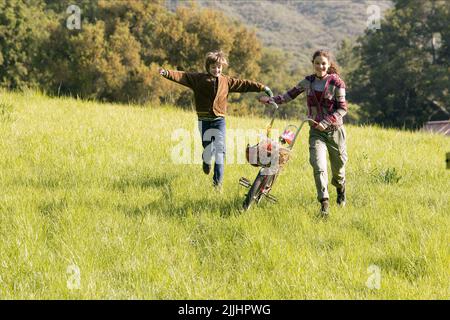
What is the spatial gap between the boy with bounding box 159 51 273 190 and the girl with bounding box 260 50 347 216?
884mm

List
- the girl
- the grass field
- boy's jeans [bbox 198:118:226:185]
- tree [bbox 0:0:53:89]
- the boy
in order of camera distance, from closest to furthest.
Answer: the grass field, the girl, the boy, boy's jeans [bbox 198:118:226:185], tree [bbox 0:0:53:89]

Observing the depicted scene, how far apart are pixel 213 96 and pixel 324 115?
166 centimetres

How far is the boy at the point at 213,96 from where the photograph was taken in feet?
20.5

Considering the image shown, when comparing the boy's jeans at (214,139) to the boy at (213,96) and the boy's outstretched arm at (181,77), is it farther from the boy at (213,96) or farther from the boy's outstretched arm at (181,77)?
the boy's outstretched arm at (181,77)

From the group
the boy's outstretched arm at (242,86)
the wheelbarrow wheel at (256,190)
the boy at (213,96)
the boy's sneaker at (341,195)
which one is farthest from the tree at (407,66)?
the wheelbarrow wheel at (256,190)

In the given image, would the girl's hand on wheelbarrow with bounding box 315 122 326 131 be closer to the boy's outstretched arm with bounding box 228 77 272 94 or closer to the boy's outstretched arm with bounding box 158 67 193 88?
the boy's outstretched arm with bounding box 228 77 272 94

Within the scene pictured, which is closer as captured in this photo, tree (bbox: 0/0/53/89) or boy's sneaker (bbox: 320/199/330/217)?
boy's sneaker (bbox: 320/199/330/217)

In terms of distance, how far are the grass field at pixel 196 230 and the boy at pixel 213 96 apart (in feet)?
1.35

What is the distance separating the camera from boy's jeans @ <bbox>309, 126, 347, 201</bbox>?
17.4 ft

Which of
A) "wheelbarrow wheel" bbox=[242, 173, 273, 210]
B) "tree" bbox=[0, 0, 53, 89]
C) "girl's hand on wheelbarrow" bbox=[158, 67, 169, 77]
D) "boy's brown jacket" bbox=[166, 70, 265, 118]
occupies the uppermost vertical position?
"tree" bbox=[0, 0, 53, 89]

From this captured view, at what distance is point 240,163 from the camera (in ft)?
24.9

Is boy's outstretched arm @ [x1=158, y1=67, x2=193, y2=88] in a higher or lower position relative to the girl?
higher

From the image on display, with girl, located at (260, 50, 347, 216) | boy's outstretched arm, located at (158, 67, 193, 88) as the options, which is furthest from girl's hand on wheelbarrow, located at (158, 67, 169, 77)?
girl, located at (260, 50, 347, 216)
